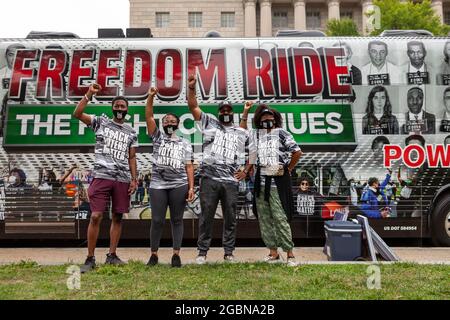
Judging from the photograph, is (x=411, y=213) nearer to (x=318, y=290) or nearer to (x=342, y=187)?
(x=342, y=187)

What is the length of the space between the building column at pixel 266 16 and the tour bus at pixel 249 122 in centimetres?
4998

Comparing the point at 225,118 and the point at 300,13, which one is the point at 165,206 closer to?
the point at 225,118

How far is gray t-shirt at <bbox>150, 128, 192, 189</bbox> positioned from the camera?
5238 mm

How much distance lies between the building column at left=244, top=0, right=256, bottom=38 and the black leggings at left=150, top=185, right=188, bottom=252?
51.4 meters

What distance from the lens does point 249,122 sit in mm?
7203

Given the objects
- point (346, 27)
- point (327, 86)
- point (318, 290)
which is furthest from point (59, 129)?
point (346, 27)

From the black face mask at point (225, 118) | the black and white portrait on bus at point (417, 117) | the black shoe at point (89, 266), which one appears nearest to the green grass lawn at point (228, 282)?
the black shoe at point (89, 266)

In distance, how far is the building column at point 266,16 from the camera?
183 feet

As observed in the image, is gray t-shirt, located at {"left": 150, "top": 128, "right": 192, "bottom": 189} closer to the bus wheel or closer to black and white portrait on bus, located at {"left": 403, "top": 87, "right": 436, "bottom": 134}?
black and white portrait on bus, located at {"left": 403, "top": 87, "right": 436, "bottom": 134}

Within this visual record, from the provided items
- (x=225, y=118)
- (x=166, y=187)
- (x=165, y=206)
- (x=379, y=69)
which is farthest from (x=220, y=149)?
(x=379, y=69)

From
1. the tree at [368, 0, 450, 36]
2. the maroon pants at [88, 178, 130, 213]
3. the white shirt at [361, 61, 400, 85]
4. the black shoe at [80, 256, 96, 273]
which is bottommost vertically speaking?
the black shoe at [80, 256, 96, 273]

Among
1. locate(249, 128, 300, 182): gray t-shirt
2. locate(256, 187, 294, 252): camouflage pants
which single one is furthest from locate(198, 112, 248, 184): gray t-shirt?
locate(256, 187, 294, 252): camouflage pants

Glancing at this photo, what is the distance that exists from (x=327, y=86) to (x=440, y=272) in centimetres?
354

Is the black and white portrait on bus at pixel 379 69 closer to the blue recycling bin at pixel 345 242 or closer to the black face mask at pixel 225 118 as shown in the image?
the blue recycling bin at pixel 345 242
